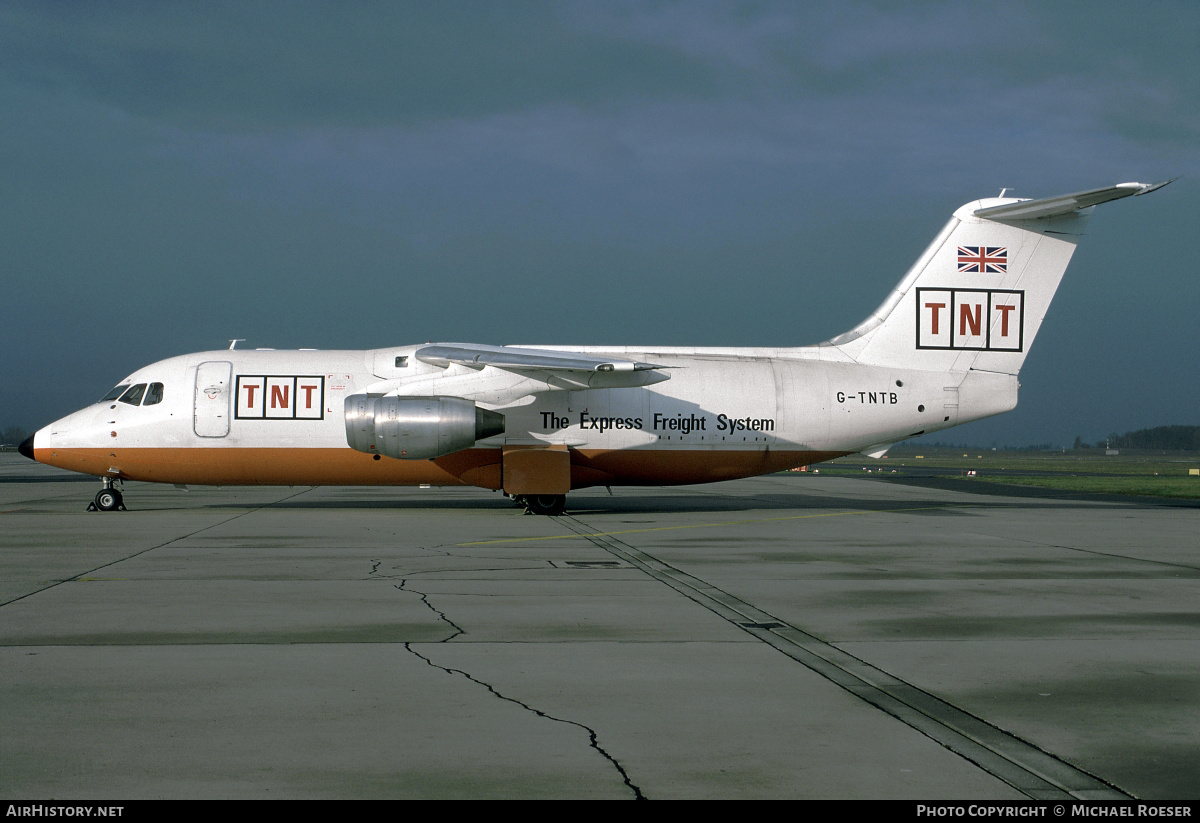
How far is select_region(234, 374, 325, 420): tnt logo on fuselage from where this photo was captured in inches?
847

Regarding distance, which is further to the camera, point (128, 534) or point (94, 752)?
point (128, 534)

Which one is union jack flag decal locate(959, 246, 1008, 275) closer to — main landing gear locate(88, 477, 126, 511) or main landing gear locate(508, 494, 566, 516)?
main landing gear locate(508, 494, 566, 516)

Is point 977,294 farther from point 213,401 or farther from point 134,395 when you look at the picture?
point 134,395

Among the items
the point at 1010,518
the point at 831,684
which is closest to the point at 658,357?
the point at 1010,518

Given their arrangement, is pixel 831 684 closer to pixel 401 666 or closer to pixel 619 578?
pixel 401 666

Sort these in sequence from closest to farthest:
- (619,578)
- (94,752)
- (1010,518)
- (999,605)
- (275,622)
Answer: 1. (94,752)
2. (275,622)
3. (999,605)
4. (619,578)
5. (1010,518)

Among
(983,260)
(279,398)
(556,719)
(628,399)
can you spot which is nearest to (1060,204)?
(983,260)

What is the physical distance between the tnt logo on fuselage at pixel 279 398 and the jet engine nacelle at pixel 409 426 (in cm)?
181

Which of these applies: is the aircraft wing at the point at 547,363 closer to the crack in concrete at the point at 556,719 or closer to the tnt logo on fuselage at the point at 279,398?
the tnt logo on fuselage at the point at 279,398

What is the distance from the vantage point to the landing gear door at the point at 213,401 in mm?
21531

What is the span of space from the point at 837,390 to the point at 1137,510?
26.4ft

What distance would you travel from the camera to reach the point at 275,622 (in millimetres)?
8688

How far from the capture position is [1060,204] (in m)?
21.5
